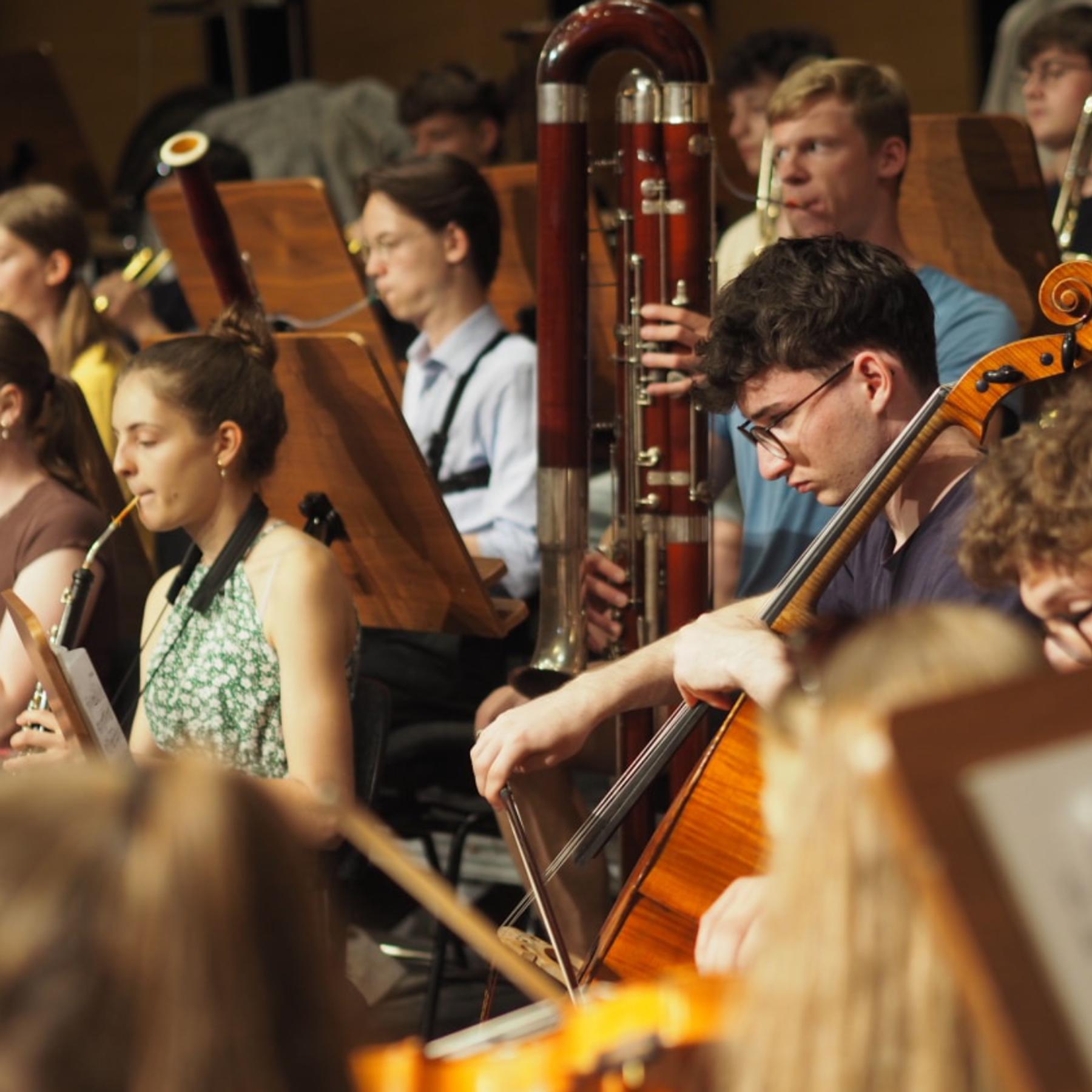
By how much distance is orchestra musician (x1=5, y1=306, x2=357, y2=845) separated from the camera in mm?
2229

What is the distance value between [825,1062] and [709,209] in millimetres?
1791

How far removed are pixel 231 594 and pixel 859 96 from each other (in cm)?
134

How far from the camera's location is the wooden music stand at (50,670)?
1.83 meters

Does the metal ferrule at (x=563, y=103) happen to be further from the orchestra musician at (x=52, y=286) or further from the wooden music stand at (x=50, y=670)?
the orchestra musician at (x=52, y=286)

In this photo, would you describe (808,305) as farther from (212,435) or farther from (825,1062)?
(825,1062)

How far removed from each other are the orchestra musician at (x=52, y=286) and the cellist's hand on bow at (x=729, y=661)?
207 cm

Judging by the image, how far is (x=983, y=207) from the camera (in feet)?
10.0

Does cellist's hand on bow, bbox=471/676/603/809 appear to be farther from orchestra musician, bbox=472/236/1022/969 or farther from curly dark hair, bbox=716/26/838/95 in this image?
curly dark hair, bbox=716/26/838/95

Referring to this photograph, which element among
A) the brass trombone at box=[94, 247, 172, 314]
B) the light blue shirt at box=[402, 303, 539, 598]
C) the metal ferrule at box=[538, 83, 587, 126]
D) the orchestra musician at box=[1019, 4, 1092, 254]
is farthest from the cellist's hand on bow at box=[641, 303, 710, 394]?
the brass trombone at box=[94, 247, 172, 314]

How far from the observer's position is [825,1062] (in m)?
0.83

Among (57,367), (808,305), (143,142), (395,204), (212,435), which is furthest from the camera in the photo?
(143,142)

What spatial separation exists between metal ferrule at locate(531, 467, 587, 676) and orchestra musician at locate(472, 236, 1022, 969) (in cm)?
45

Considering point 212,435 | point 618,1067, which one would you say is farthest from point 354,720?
point 618,1067

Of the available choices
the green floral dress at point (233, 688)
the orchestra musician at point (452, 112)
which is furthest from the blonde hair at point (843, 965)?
the orchestra musician at point (452, 112)
